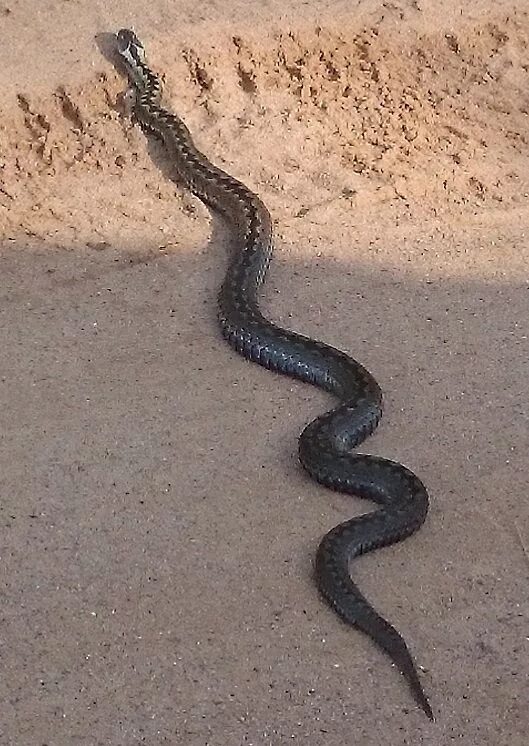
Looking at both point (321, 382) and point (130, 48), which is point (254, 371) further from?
point (130, 48)

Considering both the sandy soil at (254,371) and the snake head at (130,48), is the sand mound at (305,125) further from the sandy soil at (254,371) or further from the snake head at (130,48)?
the snake head at (130,48)

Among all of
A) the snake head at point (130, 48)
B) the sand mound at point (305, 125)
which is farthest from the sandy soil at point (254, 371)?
the snake head at point (130, 48)

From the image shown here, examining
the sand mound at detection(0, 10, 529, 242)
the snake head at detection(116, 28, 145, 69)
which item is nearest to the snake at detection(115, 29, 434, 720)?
the snake head at detection(116, 28, 145, 69)

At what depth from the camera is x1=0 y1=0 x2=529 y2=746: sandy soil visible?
5852 mm

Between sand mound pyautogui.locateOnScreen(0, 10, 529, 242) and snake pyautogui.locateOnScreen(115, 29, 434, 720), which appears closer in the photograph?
snake pyautogui.locateOnScreen(115, 29, 434, 720)

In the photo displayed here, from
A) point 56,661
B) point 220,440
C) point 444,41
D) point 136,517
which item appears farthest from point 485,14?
point 56,661

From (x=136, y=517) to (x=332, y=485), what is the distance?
1173 millimetres

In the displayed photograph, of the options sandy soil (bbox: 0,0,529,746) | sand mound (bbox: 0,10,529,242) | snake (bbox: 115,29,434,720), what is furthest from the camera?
sand mound (bbox: 0,10,529,242)

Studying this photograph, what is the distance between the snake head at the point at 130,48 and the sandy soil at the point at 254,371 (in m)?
0.27

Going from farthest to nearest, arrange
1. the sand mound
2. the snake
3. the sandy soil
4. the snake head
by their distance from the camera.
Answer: the snake head → the sand mound → the snake → the sandy soil

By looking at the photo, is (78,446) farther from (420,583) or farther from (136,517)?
(420,583)

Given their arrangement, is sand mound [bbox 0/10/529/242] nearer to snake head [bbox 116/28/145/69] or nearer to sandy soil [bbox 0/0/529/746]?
sandy soil [bbox 0/0/529/746]

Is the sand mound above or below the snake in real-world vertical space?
above

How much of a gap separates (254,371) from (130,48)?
12.4ft
